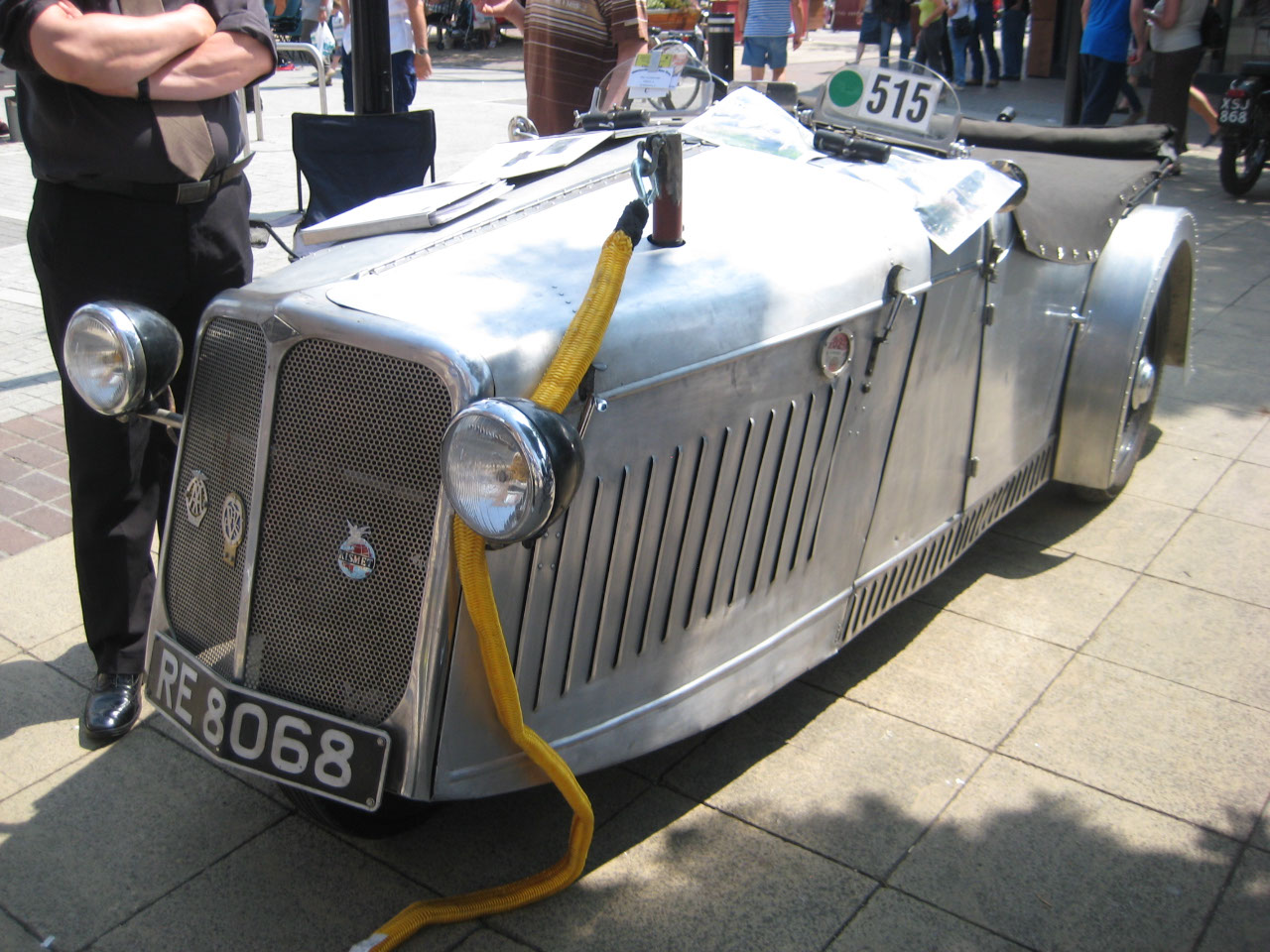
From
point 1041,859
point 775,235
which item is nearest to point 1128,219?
point 775,235

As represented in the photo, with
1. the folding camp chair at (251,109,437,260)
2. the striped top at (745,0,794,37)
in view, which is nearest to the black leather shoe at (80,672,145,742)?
the folding camp chair at (251,109,437,260)

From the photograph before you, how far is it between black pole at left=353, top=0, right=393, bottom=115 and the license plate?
8.95 feet

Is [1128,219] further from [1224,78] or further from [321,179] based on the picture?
[1224,78]

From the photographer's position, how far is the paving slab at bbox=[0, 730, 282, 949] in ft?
8.45

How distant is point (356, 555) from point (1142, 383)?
10.6 feet

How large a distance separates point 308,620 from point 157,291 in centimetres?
122

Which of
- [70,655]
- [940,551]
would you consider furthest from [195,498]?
[940,551]

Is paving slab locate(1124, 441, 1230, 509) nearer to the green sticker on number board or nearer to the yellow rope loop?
the green sticker on number board

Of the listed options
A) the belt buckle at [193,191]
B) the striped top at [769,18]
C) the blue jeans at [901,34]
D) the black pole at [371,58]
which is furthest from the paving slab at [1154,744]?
the blue jeans at [901,34]

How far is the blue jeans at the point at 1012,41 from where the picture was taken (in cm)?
1619

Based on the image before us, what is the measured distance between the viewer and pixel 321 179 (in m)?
4.74

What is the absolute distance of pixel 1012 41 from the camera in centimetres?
1634

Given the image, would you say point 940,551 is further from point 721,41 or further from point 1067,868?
point 721,41

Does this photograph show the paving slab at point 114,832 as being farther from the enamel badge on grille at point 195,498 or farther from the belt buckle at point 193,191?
the belt buckle at point 193,191
